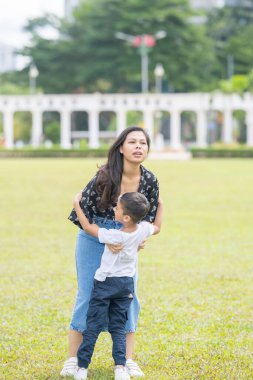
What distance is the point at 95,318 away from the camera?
5.75 metres

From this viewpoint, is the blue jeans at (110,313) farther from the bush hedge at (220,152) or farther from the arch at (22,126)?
the arch at (22,126)

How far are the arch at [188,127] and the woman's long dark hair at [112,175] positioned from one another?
80.9 m

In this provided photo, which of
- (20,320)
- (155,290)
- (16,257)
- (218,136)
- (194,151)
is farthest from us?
(218,136)

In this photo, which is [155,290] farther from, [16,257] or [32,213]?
[32,213]

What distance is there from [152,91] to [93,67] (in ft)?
39.4

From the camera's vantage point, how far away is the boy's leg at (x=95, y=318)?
5746 millimetres

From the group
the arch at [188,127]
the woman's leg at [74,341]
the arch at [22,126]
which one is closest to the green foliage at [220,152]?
the arch at [22,126]

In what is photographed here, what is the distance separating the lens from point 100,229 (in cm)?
576

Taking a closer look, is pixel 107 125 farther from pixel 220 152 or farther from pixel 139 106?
pixel 220 152

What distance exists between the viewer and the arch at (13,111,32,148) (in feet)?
266

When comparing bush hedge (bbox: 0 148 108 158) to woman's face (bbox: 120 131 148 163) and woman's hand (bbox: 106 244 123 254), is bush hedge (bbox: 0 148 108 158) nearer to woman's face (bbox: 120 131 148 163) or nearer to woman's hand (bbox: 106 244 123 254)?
woman's face (bbox: 120 131 148 163)

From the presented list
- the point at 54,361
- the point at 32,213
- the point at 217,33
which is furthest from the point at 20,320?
the point at 217,33

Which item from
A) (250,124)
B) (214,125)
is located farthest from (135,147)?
(214,125)

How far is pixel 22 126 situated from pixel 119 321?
76083mm
